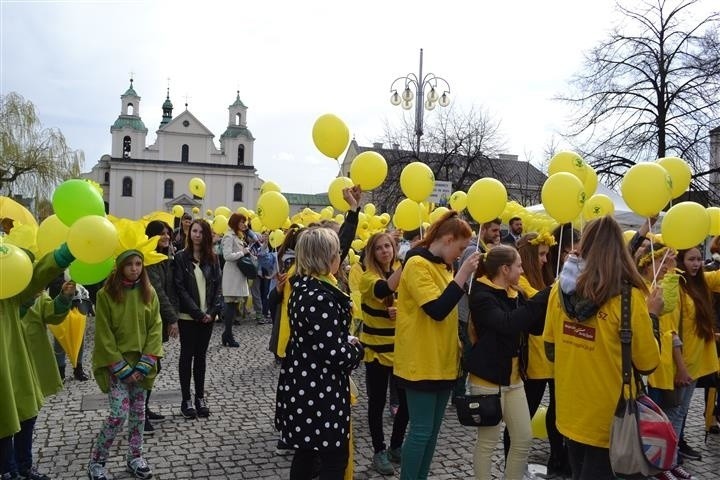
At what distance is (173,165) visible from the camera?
7031cm

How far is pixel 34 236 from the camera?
3680 millimetres

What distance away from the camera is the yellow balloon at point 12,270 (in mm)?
2854

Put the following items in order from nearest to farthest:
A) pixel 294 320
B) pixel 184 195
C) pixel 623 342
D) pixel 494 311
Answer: pixel 623 342
pixel 294 320
pixel 494 311
pixel 184 195

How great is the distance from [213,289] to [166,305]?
0.58m

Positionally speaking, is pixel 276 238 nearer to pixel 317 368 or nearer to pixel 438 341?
pixel 438 341

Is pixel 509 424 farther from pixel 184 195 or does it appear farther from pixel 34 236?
pixel 184 195

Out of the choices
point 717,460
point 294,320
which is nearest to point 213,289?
point 294,320

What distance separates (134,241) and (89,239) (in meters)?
1.10

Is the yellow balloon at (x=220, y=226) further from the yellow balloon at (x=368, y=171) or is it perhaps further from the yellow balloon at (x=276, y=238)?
the yellow balloon at (x=368, y=171)

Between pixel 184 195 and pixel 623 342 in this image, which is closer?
pixel 623 342

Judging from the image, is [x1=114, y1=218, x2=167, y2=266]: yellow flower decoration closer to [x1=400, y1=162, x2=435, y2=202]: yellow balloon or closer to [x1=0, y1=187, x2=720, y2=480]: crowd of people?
[x1=0, y1=187, x2=720, y2=480]: crowd of people

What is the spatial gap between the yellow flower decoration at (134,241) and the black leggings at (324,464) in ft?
6.55

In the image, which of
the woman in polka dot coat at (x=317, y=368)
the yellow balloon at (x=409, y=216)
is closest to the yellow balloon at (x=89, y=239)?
the woman in polka dot coat at (x=317, y=368)

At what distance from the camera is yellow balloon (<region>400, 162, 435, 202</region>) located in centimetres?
534
